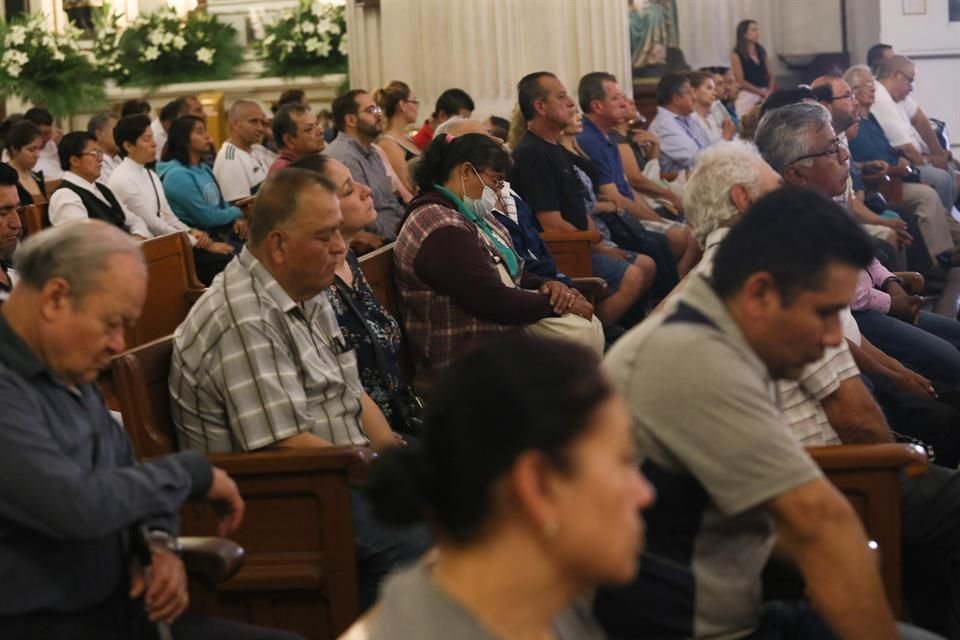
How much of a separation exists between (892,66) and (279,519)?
26.9 ft

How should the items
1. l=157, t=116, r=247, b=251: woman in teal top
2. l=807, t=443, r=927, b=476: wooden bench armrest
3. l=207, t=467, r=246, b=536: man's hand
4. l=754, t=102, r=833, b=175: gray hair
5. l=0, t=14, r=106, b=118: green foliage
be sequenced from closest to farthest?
l=207, t=467, r=246, b=536: man's hand, l=807, t=443, r=927, b=476: wooden bench armrest, l=754, t=102, r=833, b=175: gray hair, l=157, t=116, r=247, b=251: woman in teal top, l=0, t=14, r=106, b=118: green foliage

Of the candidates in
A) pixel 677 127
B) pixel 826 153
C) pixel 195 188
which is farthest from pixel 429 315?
pixel 677 127

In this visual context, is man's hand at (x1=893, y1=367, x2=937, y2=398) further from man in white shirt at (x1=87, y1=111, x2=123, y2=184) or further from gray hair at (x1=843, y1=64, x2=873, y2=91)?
man in white shirt at (x1=87, y1=111, x2=123, y2=184)

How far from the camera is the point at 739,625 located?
90.7 inches

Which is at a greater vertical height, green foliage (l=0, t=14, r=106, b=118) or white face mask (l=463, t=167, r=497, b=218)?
green foliage (l=0, t=14, r=106, b=118)

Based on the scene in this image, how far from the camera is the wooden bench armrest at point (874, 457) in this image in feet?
9.27

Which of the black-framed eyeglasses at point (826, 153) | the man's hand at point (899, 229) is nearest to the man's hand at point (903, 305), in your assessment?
the black-framed eyeglasses at point (826, 153)

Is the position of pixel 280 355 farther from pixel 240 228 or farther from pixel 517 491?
pixel 240 228

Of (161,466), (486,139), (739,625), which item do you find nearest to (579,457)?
(739,625)

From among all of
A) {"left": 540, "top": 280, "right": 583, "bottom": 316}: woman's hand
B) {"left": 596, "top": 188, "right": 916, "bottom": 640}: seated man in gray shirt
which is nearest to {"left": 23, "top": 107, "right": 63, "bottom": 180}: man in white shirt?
{"left": 540, "top": 280, "right": 583, "bottom": 316}: woman's hand

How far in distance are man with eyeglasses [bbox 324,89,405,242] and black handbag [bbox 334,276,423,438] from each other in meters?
2.49

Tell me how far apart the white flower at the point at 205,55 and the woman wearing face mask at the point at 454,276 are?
30.3 feet

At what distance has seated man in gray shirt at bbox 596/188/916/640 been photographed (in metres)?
2.16

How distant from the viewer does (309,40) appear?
13094mm
